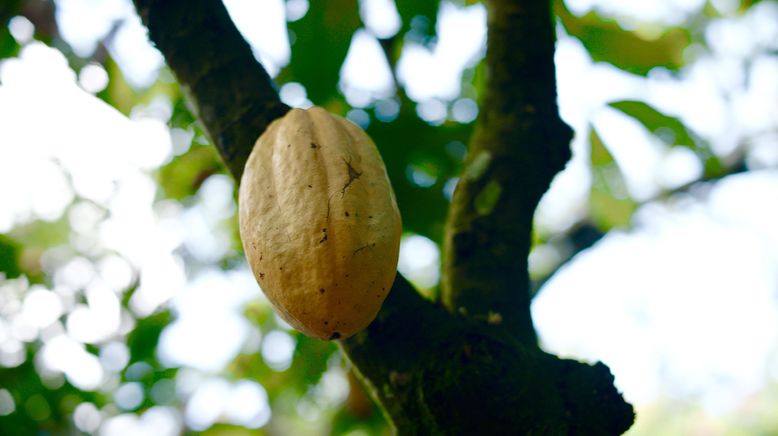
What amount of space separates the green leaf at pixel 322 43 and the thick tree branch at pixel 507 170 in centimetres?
33

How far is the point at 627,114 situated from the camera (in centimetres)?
192

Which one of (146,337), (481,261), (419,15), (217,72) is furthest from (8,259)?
(481,261)

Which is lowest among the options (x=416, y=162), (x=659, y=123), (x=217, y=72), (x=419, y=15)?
(x=659, y=123)

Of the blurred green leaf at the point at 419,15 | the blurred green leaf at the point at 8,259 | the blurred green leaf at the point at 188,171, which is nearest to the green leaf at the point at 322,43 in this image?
the blurred green leaf at the point at 419,15

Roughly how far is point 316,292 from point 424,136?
1.11 m

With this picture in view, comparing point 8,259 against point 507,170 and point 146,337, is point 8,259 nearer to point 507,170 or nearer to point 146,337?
point 146,337

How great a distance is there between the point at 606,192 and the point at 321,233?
1.69 m

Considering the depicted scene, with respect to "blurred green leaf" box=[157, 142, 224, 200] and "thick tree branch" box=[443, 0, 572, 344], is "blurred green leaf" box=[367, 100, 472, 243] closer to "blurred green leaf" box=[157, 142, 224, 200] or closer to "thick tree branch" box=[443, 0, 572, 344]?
"thick tree branch" box=[443, 0, 572, 344]

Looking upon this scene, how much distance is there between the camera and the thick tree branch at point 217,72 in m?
1.15

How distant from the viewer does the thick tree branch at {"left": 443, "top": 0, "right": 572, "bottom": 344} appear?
4.06 ft

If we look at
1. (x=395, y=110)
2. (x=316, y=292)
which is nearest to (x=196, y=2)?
(x=316, y=292)

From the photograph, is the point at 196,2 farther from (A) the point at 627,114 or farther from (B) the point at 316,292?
(A) the point at 627,114

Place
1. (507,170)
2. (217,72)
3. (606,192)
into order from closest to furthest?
(217,72)
(507,170)
(606,192)

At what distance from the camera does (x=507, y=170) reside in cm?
132
